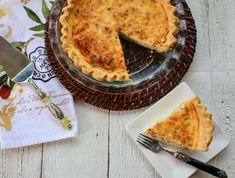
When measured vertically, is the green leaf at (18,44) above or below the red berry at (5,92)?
above

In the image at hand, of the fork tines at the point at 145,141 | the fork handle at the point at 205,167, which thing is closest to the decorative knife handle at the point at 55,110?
the fork tines at the point at 145,141

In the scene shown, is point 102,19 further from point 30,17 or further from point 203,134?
point 203,134

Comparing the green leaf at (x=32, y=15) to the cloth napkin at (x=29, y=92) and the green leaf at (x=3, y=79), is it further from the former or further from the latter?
the green leaf at (x=3, y=79)

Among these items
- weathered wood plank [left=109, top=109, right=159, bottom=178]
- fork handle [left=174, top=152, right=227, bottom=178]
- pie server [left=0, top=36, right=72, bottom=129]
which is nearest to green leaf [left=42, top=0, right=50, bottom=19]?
pie server [left=0, top=36, right=72, bottom=129]

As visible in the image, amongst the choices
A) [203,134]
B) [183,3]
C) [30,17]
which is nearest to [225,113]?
[203,134]

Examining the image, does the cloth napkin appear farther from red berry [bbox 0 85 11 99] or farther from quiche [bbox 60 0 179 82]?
quiche [bbox 60 0 179 82]

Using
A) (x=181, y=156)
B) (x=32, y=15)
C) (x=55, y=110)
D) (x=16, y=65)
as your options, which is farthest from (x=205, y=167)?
(x=32, y=15)

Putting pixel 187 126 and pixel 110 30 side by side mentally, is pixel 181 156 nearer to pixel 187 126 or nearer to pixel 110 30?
pixel 187 126
